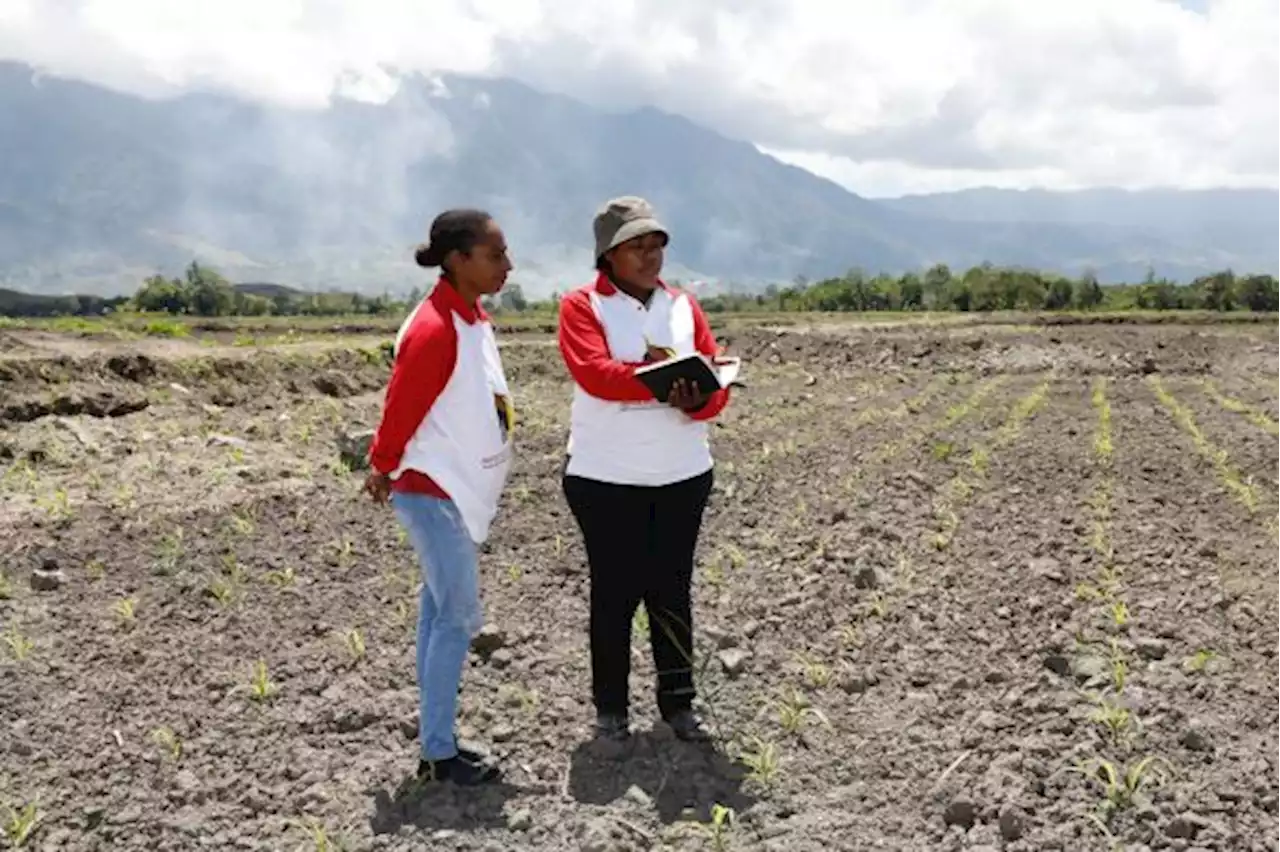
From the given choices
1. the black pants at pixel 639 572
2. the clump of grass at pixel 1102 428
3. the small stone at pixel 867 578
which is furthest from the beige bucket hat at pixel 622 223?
the clump of grass at pixel 1102 428

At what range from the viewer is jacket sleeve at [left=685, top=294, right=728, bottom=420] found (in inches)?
162

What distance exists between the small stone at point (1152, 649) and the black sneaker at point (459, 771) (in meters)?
2.70

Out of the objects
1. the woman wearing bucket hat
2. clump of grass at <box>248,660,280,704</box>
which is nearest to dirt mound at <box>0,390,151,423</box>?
clump of grass at <box>248,660,280,704</box>

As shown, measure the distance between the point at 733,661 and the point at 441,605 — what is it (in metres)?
1.59

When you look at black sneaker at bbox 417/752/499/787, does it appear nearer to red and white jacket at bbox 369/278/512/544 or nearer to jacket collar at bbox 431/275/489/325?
red and white jacket at bbox 369/278/512/544

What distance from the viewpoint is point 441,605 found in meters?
3.93

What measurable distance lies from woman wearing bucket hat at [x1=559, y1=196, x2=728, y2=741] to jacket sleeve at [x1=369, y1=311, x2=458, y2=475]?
1.28ft

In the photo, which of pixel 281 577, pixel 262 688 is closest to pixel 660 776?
pixel 262 688

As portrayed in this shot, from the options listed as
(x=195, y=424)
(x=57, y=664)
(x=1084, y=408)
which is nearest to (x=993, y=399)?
(x=1084, y=408)

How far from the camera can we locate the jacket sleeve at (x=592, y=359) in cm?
397

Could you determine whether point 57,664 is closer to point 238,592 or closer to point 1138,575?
point 238,592

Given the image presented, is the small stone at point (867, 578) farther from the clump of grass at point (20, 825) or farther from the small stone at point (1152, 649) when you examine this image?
the clump of grass at point (20, 825)

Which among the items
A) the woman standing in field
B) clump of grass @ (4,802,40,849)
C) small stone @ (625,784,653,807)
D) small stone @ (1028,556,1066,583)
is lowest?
clump of grass @ (4,802,40,849)

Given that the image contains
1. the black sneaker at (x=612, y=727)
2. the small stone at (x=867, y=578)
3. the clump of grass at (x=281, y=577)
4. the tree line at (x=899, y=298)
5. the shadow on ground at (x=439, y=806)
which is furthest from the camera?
the tree line at (x=899, y=298)
